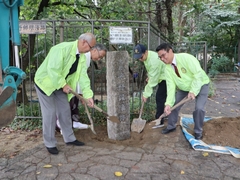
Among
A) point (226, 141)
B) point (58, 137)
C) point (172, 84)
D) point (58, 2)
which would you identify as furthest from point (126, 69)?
point (58, 2)

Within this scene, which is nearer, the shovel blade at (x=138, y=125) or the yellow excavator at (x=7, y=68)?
the yellow excavator at (x=7, y=68)

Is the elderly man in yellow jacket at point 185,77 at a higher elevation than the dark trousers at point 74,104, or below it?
higher

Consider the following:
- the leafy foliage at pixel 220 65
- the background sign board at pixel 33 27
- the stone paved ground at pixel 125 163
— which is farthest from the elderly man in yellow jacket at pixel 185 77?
the leafy foliage at pixel 220 65

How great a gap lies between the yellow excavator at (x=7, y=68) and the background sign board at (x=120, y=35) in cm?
212

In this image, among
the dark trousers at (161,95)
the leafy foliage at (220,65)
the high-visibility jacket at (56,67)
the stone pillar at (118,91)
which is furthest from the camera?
the leafy foliage at (220,65)

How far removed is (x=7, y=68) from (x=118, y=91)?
197cm

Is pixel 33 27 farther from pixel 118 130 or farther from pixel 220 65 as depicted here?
pixel 220 65

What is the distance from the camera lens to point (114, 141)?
14.0 feet

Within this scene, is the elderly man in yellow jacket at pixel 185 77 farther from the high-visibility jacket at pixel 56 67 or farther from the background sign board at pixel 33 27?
the background sign board at pixel 33 27

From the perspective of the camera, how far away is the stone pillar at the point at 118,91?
14.1 feet

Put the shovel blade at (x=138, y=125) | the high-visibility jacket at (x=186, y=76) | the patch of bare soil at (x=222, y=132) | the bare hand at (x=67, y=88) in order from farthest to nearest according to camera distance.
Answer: the shovel blade at (x=138, y=125) → the patch of bare soil at (x=222, y=132) → the high-visibility jacket at (x=186, y=76) → the bare hand at (x=67, y=88)

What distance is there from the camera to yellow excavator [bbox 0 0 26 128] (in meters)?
2.72

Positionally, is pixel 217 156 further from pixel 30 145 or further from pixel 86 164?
pixel 30 145

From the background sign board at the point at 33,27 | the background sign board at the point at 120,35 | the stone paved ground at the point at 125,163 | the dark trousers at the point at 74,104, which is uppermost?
the background sign board at the point at 33,27
